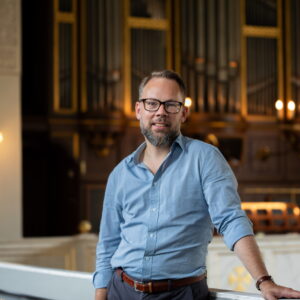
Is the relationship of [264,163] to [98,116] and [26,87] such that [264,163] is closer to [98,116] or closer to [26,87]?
[98,116]

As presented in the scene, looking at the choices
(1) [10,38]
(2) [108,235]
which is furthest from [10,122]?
(2) [108,235]

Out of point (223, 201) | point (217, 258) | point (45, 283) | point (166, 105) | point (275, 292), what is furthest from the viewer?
point (217, 258)

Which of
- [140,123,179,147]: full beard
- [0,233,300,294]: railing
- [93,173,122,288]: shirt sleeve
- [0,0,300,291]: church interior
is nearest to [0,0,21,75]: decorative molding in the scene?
[0,0,300,291]: church interior

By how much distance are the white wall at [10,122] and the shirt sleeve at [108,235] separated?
6363 millimetres

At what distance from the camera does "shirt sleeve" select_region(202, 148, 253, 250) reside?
66.7 inches

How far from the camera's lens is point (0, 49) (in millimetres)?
8156

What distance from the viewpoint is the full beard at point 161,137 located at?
73.6 inches

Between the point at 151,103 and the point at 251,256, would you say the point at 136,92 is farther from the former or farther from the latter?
the point at 251,256

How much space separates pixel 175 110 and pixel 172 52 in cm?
859

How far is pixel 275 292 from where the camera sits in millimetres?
1591

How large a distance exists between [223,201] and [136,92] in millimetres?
8409

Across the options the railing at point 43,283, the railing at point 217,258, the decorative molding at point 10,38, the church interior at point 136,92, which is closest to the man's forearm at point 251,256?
the railing at point 43,283

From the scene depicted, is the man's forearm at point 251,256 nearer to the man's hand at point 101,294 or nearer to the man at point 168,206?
the man at point 168,206

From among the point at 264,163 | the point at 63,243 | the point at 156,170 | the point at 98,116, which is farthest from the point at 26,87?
the point at 156,170
